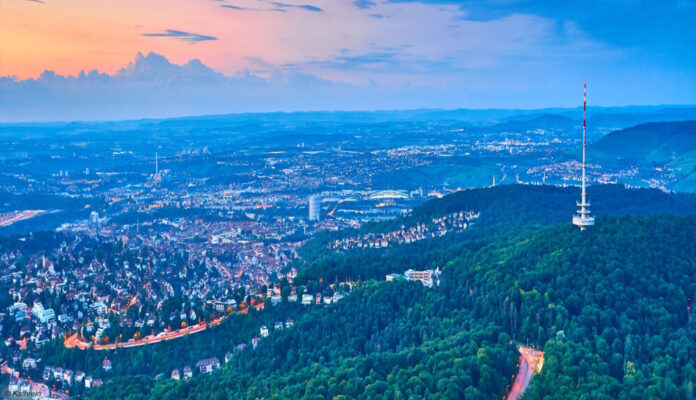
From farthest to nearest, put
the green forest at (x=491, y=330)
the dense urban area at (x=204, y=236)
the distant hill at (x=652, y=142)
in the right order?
1. the distant hill at (x=652, y=142)
2. the dense urban area at (x=204, y=236)
3. the green forest at (x=491, y=330)

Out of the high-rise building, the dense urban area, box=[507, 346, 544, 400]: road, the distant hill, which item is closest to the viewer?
box=[507, 346, 544, 400]: road

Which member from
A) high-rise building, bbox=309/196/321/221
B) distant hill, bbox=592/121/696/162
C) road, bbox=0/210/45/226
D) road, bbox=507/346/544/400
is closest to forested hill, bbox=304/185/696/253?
high-rise building, bbox=309/196/321/221

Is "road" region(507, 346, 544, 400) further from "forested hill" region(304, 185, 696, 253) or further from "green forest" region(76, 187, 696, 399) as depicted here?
"forested hill" region(304, 185, 696, 253)

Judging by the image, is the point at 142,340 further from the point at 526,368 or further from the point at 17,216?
the point at 17,216

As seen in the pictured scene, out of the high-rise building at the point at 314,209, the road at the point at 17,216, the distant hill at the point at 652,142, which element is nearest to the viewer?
the high-rise building at the point at 314,209

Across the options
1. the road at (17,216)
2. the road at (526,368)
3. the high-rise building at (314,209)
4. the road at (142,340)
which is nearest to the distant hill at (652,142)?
the high-rise building at (314,209)

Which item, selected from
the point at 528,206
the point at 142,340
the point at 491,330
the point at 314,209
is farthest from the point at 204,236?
the point at 491,330

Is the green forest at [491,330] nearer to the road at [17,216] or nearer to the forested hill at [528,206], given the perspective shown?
the forested hill at [528,206]
